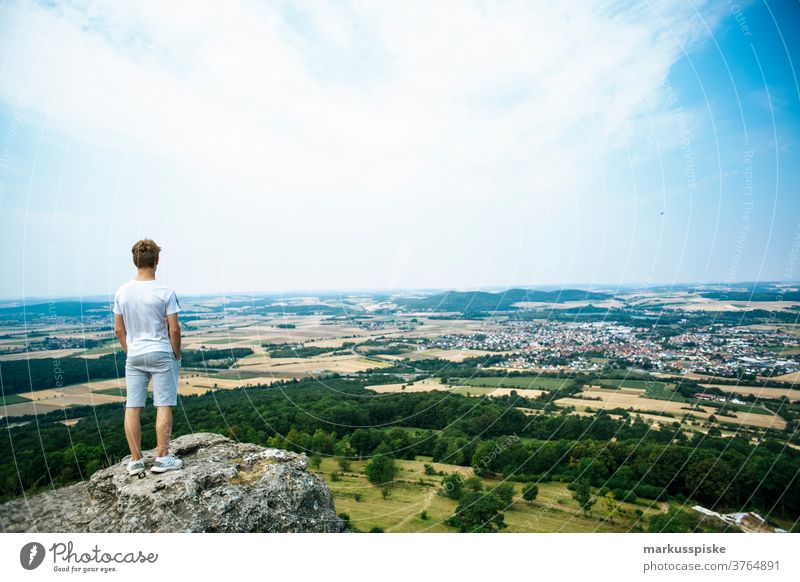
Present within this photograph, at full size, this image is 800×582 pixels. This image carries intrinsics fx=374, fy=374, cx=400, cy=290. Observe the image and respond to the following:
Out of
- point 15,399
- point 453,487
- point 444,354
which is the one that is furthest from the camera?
point 444,354

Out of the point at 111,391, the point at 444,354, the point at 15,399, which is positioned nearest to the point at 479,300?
the point at 444,354

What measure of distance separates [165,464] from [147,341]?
1.01 m

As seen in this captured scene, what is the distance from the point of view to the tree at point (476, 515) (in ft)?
27.5

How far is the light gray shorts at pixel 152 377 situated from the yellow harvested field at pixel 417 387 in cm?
1013

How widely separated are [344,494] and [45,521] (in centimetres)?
664

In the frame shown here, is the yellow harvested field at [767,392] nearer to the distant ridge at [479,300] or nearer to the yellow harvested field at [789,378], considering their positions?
the yellow harvested field at [789,378]

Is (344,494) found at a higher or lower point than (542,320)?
lower

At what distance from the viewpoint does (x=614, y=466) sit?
35.4 ft

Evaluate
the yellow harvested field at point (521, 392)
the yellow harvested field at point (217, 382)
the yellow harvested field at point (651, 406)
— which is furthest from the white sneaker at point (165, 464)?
the yellow harvested field at point (521, 392)

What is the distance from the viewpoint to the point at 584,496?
843cm

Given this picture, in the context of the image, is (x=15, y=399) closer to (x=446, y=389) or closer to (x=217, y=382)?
(x=217, y=382)

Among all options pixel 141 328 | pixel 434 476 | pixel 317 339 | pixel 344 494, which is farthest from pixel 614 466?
pixel 141 328

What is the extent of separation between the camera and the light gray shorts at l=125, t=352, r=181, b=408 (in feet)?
9.58
